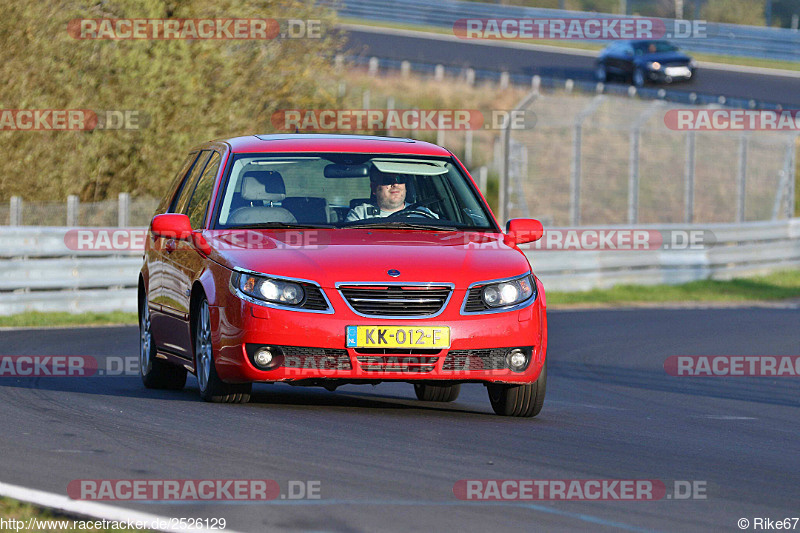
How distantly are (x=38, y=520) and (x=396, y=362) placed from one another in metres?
3.25

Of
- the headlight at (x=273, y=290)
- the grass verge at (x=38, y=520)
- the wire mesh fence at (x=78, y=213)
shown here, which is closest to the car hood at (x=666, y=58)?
the wire mesh fence at (x=78, y=213)

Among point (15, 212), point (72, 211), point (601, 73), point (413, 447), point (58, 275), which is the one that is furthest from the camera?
point (601, 73)

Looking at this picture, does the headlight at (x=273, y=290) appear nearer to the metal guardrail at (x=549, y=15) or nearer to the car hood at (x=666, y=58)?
the car hood at (x=666, y=58)

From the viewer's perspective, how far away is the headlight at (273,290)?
28.0 ft

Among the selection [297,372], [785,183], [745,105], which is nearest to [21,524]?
[297,372]

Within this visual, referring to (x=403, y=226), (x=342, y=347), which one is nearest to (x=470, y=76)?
(x=403, y=226)

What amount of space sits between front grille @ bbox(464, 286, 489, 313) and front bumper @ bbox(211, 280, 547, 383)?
5 cm

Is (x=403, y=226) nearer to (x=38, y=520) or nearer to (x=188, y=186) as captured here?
(x=188, y=186)

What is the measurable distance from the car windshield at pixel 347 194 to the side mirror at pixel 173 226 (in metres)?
0.19

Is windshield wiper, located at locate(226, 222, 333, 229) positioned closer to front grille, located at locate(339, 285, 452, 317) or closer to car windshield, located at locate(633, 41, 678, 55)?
front grille, located at locate(339, 285, 452, 317)

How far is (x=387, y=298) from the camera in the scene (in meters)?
8.51

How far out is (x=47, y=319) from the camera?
17.5 m

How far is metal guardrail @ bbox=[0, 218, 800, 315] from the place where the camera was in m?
17.9

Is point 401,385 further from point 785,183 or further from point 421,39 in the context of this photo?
point 421,39
